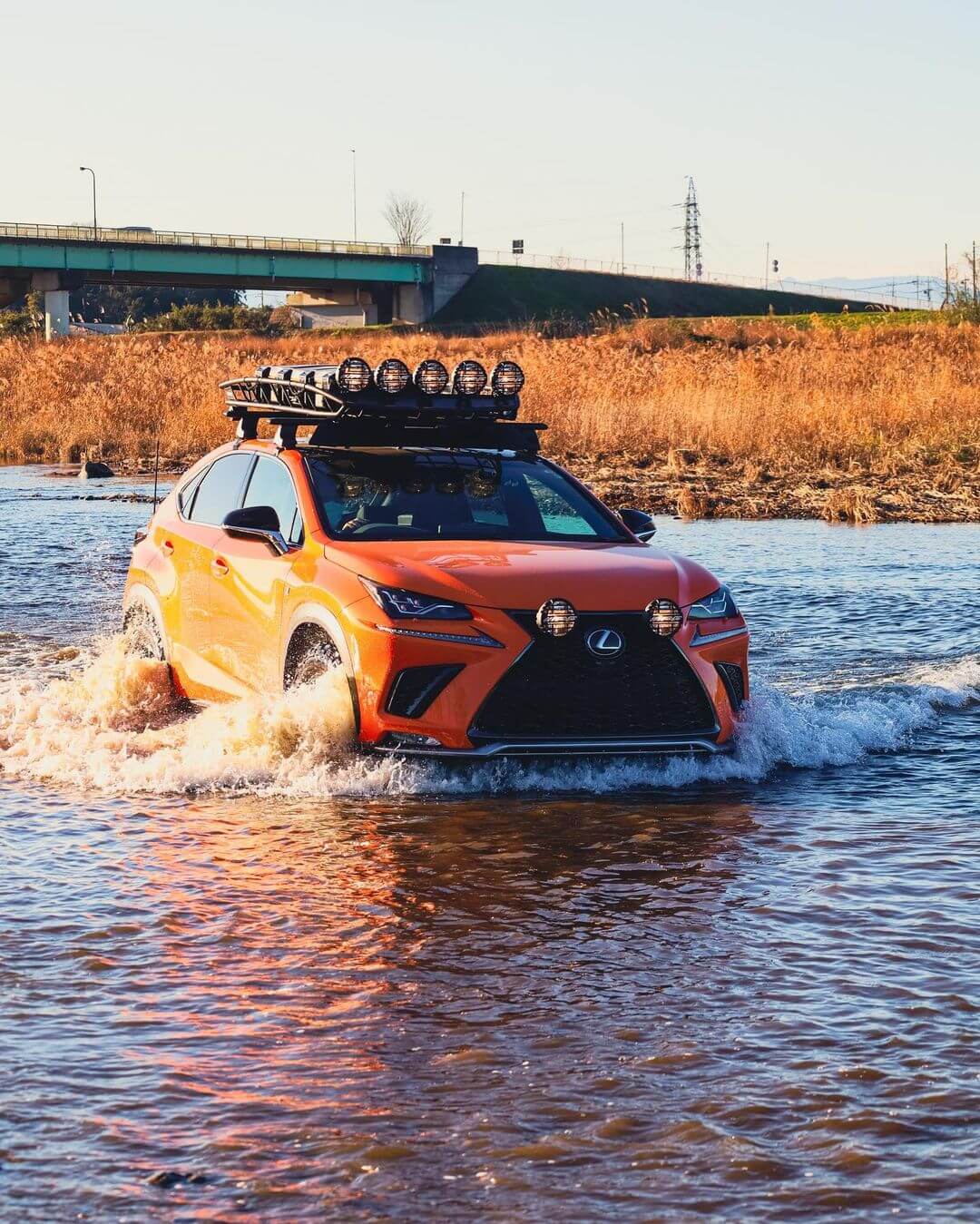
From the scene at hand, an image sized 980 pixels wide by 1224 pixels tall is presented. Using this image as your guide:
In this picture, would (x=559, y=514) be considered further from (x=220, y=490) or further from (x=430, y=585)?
(x=220, y=490)

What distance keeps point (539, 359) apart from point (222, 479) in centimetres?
2205

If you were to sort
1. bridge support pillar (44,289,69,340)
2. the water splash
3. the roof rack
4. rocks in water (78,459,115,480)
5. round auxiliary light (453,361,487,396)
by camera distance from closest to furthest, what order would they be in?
the water splash
the roof rack
round auxiliary light (453,361,487,396)
rocks in water (78,459,115,480)
bridge support pillar (44,289,69,340)

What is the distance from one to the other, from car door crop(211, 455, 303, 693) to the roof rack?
312mm

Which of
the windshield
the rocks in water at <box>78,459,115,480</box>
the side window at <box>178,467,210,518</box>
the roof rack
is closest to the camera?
the windshield

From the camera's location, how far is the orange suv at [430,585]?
8031 millimetres

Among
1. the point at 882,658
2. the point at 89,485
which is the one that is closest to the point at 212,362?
the point at 89,485

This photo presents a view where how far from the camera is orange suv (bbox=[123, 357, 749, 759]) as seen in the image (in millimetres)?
8031

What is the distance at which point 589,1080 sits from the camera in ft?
15.9

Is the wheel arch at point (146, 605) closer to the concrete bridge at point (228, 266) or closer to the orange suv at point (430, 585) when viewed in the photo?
the orange suv at point (430, 585)

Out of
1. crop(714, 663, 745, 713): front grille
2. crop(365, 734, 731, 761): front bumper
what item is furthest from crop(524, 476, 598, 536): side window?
crop(365, 734, 731, 761): front bumper

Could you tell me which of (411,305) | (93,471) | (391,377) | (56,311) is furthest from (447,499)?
(411,305)

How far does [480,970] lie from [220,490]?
4998 mm

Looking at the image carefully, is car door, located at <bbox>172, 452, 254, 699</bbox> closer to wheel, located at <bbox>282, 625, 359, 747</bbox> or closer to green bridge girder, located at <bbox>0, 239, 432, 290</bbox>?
wheel, located at <bbox>282, 625, 359, 747</bbox>

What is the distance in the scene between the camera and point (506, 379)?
32.8 feet
